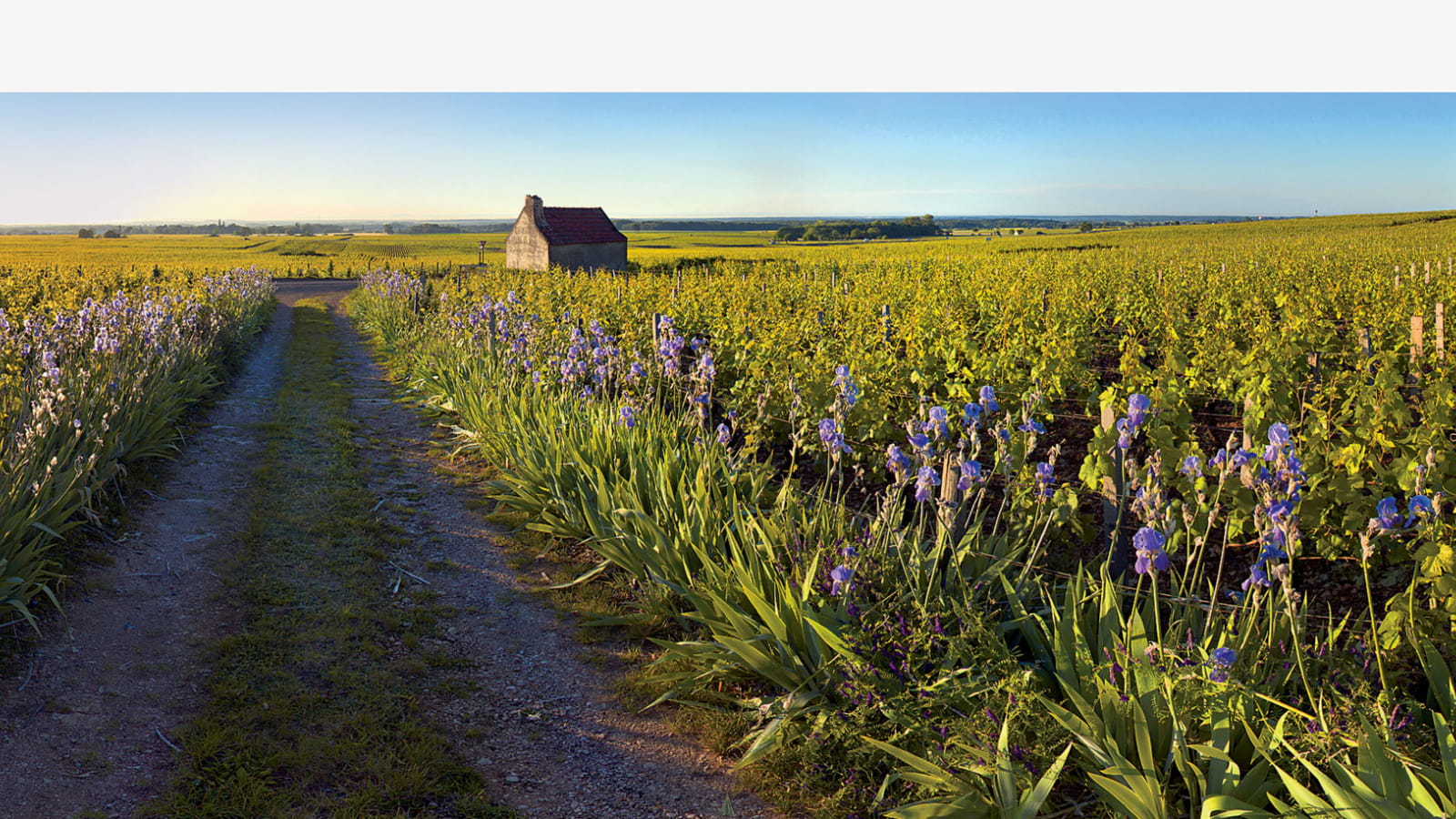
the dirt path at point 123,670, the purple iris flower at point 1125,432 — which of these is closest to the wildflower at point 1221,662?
the purple iris flower at point 1125,432

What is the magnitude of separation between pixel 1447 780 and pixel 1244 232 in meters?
71.3

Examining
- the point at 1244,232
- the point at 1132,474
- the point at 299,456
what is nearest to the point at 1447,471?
the point at 1132,474

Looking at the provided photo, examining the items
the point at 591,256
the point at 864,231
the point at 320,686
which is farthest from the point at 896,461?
the point at 864,231

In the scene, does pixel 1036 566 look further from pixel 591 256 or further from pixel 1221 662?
pixel 591 256

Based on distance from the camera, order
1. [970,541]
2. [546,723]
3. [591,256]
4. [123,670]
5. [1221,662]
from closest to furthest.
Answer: [1221,662], [546,723], [123,670], [970,541], [591,256]

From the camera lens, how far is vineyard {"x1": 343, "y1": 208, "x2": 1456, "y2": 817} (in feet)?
9.68

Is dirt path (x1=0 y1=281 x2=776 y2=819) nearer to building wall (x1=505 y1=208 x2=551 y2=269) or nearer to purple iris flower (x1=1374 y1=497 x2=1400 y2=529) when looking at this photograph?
purple iris flower (x1=1374 y1=497 x2=1400 y2=529)

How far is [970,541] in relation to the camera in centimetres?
451

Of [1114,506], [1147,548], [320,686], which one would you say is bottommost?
[320,686]

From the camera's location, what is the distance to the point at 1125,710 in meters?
3.07

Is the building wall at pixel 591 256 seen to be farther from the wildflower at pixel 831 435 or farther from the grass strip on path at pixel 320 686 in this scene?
the wildflower at pixel 831 435

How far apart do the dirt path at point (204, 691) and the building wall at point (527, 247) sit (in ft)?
101

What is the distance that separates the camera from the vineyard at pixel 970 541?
9.89ft

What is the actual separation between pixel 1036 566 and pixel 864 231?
113241 mm
